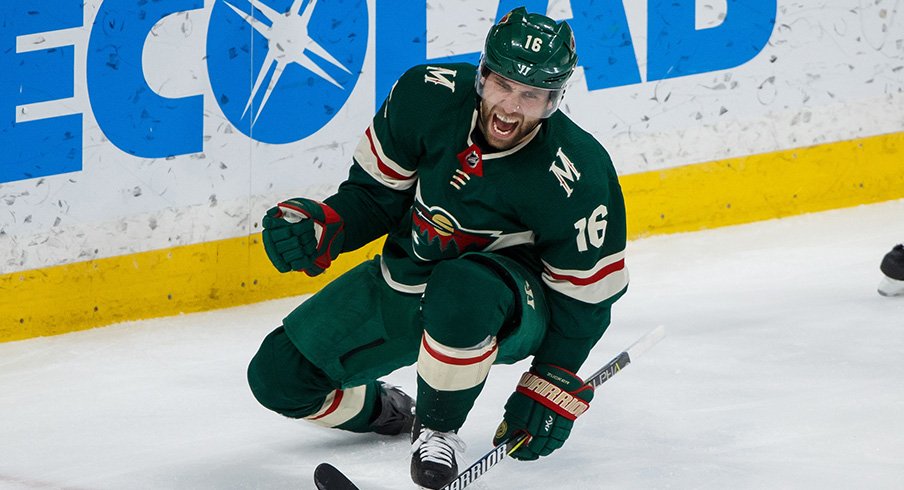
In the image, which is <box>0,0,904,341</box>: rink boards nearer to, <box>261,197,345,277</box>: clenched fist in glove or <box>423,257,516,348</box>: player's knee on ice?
<box>261,197,345,277</box>: clenched fist in glove

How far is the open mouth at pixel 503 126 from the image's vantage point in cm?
249

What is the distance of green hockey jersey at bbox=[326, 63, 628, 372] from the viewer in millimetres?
2541

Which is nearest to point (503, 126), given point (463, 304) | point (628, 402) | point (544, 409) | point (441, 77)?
point (441, 77)

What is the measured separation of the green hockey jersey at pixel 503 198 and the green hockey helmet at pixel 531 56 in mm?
106

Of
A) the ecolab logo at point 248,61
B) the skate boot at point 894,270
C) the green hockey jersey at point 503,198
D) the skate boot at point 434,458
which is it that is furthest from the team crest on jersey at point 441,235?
the skate boot at point 894,270

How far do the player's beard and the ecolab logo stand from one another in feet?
4.83

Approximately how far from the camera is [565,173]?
2.53 meters

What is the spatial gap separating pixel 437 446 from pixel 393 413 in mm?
510


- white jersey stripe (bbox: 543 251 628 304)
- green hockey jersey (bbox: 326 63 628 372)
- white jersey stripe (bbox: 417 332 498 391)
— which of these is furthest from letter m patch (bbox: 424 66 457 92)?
white jersey stripe (bbox: 417 332 498 391)

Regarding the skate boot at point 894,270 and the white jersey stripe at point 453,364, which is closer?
the white jersey stripe at point 453,364

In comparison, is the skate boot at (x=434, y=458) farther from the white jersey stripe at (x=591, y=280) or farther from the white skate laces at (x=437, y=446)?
the white jersey stripe at (x=591, y=280)

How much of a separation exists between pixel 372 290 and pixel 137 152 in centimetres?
126

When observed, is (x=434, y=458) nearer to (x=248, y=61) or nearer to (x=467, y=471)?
(x=467, y=471)

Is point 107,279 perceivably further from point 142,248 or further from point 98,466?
point 98,466
